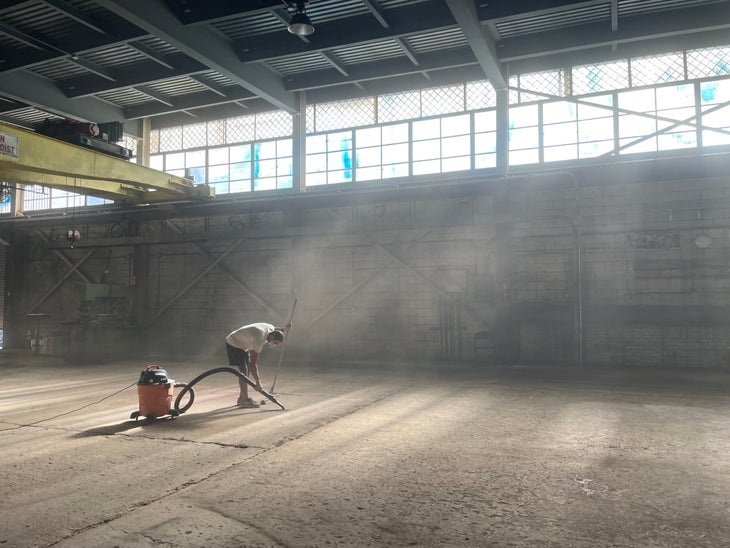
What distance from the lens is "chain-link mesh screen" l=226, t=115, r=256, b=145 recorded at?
51.4 feet

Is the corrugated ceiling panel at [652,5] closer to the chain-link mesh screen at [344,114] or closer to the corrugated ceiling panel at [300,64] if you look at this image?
the chain-link mesh screen at [344,114]

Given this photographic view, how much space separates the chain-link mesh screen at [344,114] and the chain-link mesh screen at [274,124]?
879 millimetres

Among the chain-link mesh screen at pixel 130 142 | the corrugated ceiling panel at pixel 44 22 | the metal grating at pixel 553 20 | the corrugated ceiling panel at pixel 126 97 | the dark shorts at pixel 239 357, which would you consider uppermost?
the metal grating at pixel 553 20

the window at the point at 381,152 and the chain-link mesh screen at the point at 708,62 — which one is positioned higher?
the chain-link mesh screen at the point at 708,62

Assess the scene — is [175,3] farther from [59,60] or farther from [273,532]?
[273,532]

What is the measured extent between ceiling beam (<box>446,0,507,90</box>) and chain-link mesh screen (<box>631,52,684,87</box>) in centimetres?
300

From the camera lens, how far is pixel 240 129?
51.8 feet

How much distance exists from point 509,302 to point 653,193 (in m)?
4.05

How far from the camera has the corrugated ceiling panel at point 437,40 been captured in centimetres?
1185

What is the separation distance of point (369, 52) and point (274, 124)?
13.3 ft

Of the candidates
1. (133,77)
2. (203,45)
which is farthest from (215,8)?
(133,77)

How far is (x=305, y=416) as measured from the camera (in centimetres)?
709

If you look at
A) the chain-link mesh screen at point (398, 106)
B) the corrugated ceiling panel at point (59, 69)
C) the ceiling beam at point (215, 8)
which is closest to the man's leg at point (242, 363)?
the ceiling beam at point (215, 8)

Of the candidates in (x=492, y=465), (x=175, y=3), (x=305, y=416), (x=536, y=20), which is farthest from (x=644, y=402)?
(x=175, y=3)
